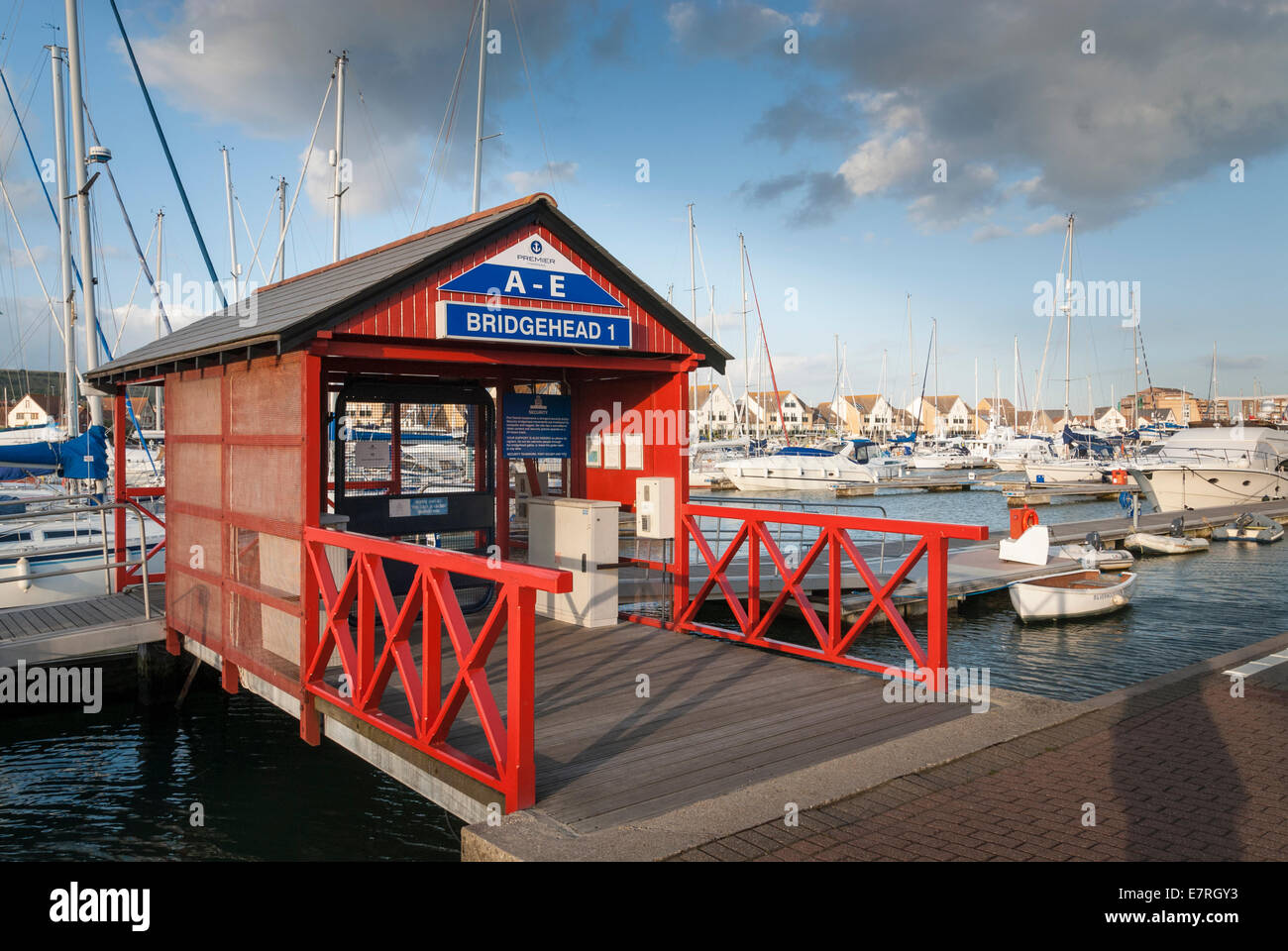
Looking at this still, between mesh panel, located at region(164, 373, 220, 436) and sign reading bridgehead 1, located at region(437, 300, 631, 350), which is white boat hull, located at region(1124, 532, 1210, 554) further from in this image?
mesh panel, located at region(164, 373, 220, 436)

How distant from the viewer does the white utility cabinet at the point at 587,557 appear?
31.2 ft

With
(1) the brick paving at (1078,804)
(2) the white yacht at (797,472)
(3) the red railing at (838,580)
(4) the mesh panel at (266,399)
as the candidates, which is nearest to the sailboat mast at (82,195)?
(4) the mesh panel at (266,399)

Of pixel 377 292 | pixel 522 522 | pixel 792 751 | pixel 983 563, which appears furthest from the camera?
pixel 983 563

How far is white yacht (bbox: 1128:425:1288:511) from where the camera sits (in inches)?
1375

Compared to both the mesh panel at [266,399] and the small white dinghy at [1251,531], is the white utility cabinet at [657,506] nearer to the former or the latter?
the mesh panel at [266,399]

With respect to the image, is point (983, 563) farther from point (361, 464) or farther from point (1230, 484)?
point (1230, 484)

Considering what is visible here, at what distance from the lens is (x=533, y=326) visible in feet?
27.0

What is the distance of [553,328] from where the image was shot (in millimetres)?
8352

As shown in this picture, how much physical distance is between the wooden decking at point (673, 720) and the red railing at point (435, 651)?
0.94ft

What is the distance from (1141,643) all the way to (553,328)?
12569 millimetres

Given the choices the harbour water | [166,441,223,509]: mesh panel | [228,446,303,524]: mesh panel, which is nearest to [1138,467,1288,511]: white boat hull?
the harbour water

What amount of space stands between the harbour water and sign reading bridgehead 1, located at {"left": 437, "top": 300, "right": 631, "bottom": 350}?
11.8ft

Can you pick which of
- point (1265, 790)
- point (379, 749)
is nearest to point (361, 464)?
point (379, 749)

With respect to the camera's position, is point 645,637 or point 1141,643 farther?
point 1141,643
